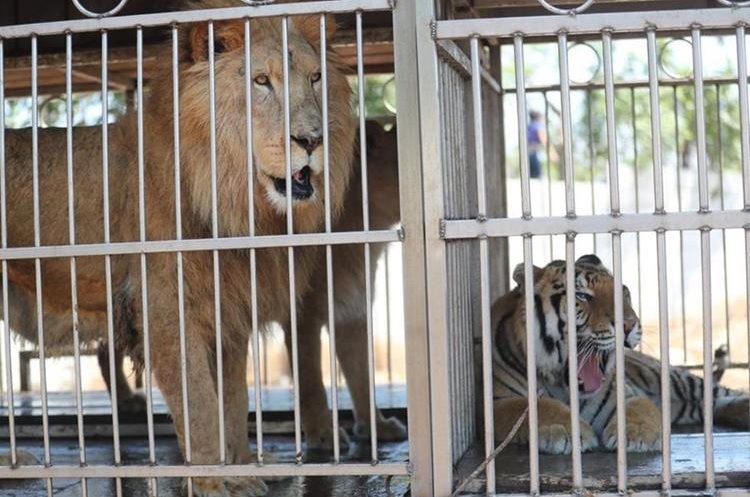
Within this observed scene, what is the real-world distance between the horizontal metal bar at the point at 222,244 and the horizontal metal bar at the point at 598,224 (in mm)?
248

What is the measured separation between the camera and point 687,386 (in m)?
6.21

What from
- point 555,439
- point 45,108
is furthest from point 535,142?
point 555,439

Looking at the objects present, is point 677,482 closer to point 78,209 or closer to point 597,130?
point 78,209

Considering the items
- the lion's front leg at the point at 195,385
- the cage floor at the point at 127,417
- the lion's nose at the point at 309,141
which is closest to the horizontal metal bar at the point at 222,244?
the lion's nose at the point at 309,141

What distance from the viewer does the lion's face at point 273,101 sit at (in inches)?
163

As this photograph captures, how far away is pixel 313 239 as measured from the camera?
3748mm

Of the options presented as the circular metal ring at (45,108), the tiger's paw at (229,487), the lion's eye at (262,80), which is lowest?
the tiger's paw at (229,487)

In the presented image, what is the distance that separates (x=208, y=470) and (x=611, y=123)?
176cm

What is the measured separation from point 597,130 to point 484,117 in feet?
36.4

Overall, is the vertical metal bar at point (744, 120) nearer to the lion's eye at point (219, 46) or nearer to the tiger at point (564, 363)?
the tiger at point (564, 363)

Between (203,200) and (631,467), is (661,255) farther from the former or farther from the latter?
(203,200)

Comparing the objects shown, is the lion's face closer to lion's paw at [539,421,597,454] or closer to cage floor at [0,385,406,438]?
lion's paw at [539,421,597,454]

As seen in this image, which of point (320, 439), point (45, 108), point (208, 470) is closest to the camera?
point (208, 470)

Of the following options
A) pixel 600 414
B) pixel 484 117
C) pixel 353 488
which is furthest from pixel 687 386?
pixel 353 488
